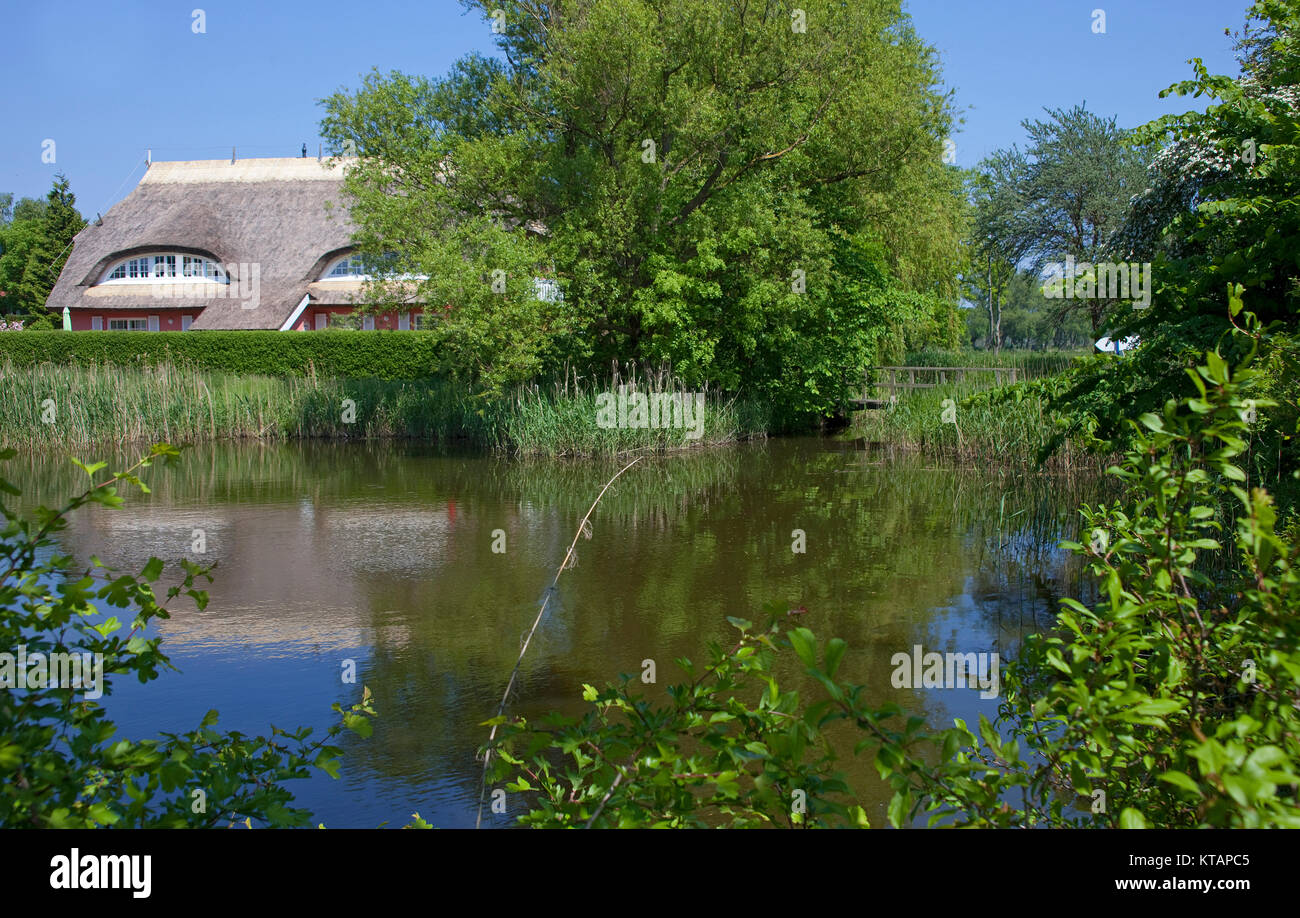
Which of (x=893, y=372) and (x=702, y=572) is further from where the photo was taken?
(x=893, y=372)

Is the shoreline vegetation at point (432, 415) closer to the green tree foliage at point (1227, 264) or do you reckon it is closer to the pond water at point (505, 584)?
the pond water at point (505, 584)

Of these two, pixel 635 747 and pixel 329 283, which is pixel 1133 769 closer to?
pixel 635 747

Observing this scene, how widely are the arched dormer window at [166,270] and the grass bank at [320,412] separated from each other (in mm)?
19776

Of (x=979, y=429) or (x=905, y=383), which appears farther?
(x=905, y=383)

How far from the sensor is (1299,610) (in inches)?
71.1

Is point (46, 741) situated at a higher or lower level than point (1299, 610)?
lower

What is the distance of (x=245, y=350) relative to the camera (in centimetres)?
2834

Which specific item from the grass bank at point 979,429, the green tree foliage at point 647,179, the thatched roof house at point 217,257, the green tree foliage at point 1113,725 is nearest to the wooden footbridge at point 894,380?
the grass bank at point 979,429

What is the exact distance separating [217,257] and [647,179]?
26.0 metres

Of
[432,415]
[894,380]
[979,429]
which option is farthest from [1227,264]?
[432,415]

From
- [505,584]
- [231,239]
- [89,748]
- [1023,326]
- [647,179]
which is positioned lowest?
[505,584]

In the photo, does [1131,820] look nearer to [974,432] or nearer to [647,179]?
Answer: [974,432]

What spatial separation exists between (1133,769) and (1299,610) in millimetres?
983

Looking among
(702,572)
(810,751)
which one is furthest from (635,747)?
(702,572)
